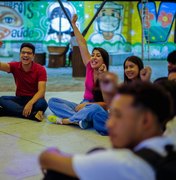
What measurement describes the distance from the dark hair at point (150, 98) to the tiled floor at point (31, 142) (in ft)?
4.17

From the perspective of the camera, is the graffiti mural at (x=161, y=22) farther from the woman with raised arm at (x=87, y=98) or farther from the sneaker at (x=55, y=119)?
the sneaker at (x=55, y=119)

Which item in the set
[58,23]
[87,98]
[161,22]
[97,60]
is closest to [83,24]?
[58,23]

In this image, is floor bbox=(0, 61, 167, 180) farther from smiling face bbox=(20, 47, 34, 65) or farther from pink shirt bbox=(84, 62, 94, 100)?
smiling face bbox=(20, 47, 34, 65)

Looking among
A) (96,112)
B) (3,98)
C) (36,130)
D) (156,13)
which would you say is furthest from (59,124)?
(156,13)

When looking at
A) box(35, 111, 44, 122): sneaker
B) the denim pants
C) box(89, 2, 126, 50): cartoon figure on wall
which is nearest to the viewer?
the denim pants

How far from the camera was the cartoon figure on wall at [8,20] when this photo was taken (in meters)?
12.6

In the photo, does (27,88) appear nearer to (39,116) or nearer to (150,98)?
(39,116)

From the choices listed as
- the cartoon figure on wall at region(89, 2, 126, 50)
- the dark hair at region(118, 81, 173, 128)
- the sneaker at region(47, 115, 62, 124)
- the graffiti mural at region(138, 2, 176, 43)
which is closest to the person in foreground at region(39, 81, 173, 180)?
the dark hair at region(118, 81, 173, 128)

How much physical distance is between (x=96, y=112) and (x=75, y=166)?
6.92 ft

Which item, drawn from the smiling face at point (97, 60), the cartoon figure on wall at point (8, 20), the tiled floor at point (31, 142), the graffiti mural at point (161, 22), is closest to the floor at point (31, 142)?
the tiled floor at point (31, 142)

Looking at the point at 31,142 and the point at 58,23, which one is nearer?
the point at 31,142

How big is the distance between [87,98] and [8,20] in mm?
10129

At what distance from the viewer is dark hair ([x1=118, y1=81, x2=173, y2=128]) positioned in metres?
0.99

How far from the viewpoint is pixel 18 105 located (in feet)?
12.2
